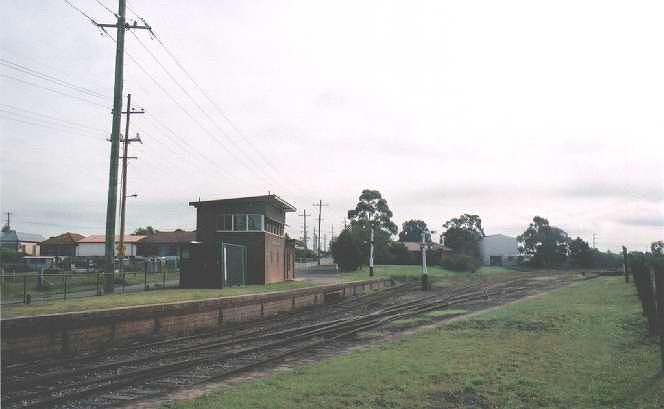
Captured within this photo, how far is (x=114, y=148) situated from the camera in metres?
22.4

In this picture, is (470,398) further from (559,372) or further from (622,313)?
(622,313)

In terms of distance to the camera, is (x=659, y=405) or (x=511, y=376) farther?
(x=511, y=376)

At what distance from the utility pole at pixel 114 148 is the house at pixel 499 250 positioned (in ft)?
312

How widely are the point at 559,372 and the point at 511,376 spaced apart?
943 mm

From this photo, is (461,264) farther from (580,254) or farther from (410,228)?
(410,228)

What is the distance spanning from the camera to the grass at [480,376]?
26.2 ft

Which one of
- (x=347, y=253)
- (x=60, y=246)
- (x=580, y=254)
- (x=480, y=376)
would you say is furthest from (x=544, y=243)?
(x=480, y=376)

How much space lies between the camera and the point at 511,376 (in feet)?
30.9

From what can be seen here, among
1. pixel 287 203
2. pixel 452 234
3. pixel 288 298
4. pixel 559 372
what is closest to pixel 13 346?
pixel 559 372

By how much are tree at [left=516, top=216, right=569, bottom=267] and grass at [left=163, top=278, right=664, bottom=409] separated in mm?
79119

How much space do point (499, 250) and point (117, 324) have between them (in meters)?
104

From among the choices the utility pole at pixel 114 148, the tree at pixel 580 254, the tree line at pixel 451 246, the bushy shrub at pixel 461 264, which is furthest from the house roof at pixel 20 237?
the tree at pixel 580 254

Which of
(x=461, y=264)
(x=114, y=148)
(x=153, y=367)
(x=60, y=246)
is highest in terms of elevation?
(x=114, y=148)

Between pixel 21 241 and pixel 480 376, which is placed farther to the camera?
pixel 21 241
